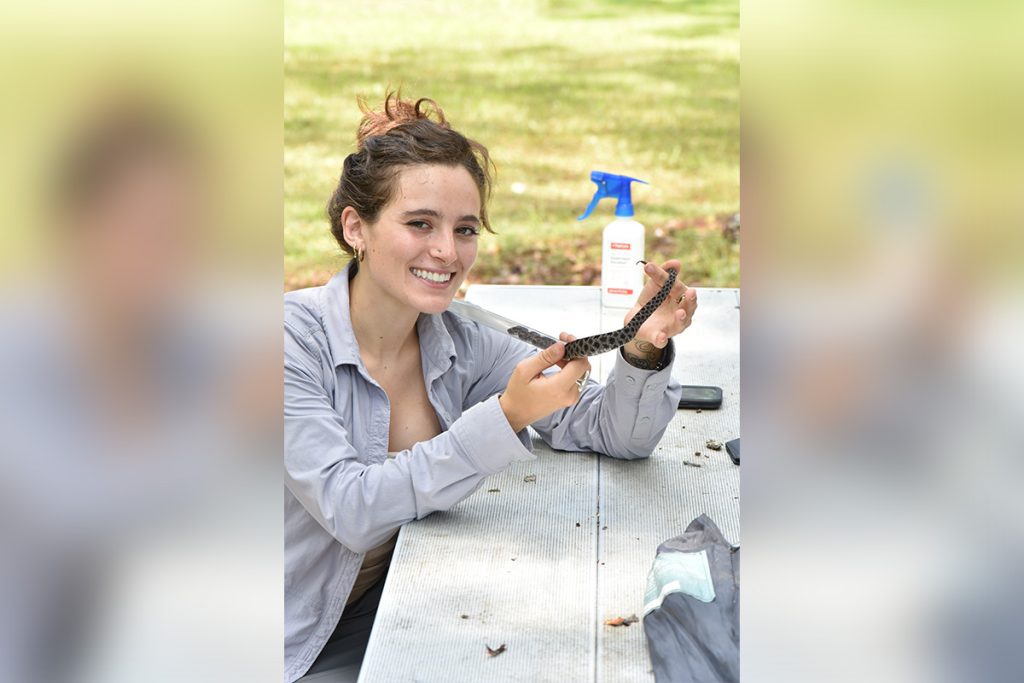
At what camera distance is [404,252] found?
2.13 metres

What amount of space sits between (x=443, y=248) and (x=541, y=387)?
1.39ft

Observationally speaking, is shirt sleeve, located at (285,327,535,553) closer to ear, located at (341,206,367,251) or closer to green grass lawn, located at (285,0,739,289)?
ear, located at (341,206,367,251)

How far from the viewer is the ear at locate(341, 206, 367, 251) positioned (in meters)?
2.22

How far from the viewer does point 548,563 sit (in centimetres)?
165

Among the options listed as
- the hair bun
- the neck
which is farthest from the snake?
the hair bun

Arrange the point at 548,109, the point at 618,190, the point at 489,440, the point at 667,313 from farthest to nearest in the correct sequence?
the point at 548,109 → the point at 618,190 → the point at 667,313 → the point at 489,440

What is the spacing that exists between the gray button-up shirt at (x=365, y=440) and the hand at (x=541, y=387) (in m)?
0.04

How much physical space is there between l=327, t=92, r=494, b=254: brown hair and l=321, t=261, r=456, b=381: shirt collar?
141mm
